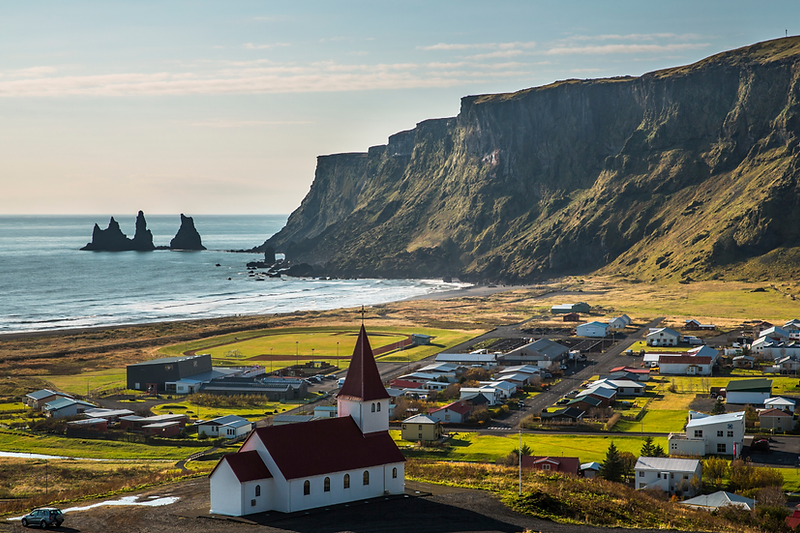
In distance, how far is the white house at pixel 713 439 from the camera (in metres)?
56.1

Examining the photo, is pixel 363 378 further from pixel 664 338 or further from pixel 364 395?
pixel 664 338

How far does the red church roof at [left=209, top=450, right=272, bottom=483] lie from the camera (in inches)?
1444

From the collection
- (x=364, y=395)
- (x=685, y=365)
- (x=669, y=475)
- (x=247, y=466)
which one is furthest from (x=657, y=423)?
(x=247, y=466)

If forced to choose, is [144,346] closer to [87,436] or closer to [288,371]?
[288,371]

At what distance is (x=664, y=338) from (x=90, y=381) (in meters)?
71.5

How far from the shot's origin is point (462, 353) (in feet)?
340

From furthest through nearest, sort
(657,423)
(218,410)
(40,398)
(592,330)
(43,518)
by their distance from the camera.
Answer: (592,330)
(218,410)
(40,398)
(657,423)
(43,518)

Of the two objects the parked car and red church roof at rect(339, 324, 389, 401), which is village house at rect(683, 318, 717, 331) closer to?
red church roof at rect(339, 324, 389, 401)

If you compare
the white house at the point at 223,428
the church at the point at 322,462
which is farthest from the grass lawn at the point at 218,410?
the church at the point at 322,462

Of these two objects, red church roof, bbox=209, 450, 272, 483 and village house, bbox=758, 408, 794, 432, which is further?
village house, bbox=758, 408, 794, 432

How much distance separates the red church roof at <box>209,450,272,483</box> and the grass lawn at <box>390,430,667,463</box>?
829 inches

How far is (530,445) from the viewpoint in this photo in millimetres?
59406

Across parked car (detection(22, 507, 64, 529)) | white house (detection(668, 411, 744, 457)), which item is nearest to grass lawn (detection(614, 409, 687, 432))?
white house (detection(668, 411, 744, 457))

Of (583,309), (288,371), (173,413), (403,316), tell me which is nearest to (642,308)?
(583,309)
